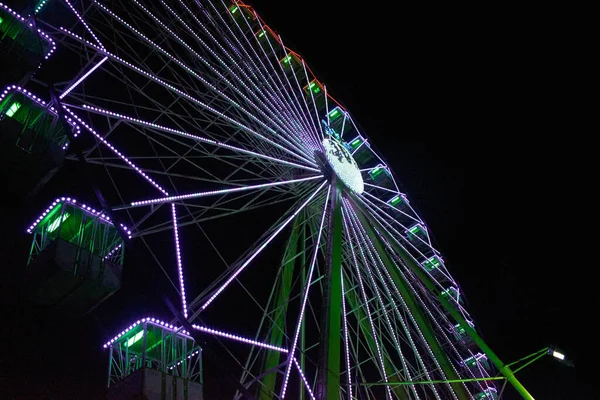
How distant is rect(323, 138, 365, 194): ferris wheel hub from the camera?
1226 cm

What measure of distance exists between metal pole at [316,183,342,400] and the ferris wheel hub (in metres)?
1.80

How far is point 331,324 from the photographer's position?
862 centimetres

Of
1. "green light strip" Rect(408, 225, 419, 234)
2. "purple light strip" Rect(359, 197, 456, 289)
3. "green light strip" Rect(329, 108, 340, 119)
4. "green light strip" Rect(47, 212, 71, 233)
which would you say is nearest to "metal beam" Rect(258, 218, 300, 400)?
"purple light strip" Rect(359, 197, 456, 289)

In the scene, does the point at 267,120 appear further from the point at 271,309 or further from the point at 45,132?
the point at 45,132

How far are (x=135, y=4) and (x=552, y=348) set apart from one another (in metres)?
10.0

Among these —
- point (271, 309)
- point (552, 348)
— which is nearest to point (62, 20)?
point (271, 309)

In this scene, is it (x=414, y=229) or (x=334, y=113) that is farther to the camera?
(x=414, y=229)

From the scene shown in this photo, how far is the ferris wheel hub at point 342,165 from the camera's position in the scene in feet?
40.2

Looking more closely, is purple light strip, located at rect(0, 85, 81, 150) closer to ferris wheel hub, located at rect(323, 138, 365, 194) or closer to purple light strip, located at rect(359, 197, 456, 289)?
ferris wheel hub, located at rect(323, 138, 365, 194)

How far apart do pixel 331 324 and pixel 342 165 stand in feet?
16.1

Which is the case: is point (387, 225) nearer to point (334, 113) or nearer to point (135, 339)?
point (334, 113)

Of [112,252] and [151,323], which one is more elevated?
[112,252]

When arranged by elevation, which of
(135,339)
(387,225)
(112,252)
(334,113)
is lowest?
(135,339)

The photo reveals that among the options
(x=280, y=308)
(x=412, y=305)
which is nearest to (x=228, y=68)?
(x=280, y=308)
